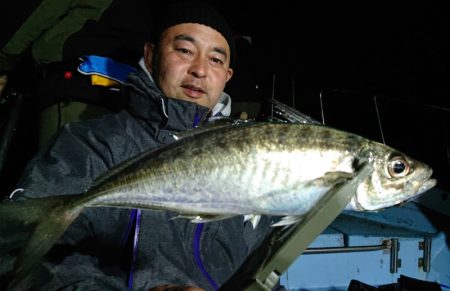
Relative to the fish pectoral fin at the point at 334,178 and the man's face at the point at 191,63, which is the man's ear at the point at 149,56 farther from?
the fish pectoral fin at the point at 334,178

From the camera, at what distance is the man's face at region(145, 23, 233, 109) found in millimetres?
2436

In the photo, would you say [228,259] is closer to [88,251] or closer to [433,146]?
[88,251]

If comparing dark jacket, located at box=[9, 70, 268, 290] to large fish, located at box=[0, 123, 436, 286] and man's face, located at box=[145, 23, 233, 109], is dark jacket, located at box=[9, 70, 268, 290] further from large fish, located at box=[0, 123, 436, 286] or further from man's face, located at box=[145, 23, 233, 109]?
large fish, located at box=[0, 123, 436, 286]

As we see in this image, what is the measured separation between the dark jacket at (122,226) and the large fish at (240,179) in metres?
0.46

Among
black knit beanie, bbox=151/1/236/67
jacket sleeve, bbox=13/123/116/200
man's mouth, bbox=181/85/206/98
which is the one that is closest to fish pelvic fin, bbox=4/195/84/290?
jacket sleeve, bbox=13/123/116/200

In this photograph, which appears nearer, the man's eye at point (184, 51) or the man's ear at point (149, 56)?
the man's eye at point (184, 51)

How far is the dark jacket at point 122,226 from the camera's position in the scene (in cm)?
177

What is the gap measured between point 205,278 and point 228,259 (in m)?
0.23

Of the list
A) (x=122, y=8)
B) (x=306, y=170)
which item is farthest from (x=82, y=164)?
(x=122, y=8)

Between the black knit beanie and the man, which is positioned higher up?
the black knit beanie

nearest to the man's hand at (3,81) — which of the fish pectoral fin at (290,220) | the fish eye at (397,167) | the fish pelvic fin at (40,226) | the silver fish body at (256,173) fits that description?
the fish pelvic fin at (40,226)

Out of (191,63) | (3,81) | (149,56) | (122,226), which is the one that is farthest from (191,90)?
(3,81)

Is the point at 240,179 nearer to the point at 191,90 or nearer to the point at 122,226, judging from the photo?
the point at 122,226

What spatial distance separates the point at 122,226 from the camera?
1984 mm
